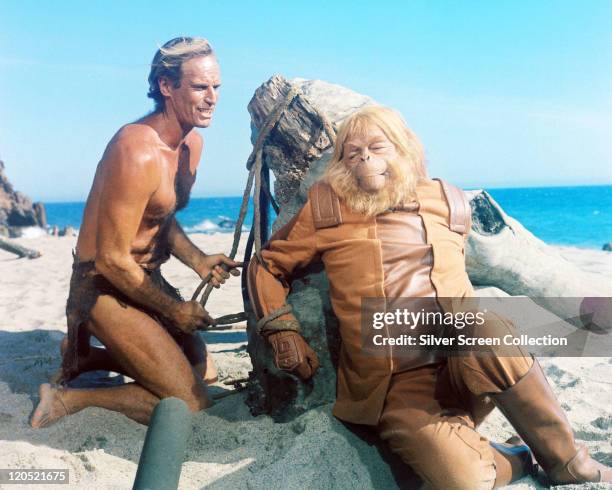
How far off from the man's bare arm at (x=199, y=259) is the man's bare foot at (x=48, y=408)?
0.93m

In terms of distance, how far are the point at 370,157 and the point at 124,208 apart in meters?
1.20

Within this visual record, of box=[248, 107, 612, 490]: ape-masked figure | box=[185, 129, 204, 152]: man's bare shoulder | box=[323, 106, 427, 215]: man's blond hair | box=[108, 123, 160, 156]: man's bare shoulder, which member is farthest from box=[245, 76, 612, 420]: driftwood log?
box=[108, 123, 160, 156]: man's bare shoulder

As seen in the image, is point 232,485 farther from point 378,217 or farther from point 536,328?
point 536,328

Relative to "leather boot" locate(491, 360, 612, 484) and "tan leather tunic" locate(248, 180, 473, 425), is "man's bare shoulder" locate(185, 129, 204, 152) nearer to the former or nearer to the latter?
"tan leather tunic" locate(248, 180, 473, 425)

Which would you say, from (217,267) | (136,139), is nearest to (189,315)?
(217,267)

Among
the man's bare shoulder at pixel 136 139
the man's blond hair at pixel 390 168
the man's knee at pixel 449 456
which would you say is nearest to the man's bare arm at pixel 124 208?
the man's bare shoulder at pixel 136 139

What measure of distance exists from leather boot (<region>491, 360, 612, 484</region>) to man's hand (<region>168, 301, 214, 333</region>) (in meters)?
1.53

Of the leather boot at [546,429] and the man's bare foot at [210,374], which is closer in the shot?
the leather boot at [546,429]

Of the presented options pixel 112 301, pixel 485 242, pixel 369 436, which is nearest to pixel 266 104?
pixel 112 301

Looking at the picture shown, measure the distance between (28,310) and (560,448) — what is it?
4648 mm

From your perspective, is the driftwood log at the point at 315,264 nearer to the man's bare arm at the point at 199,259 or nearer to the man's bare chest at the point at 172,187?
the man's bare arm at the point at 199,259

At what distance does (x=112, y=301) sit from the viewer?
308cm

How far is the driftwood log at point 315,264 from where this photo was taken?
2.81 m

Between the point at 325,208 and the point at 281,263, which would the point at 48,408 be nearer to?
the point at 281,263
